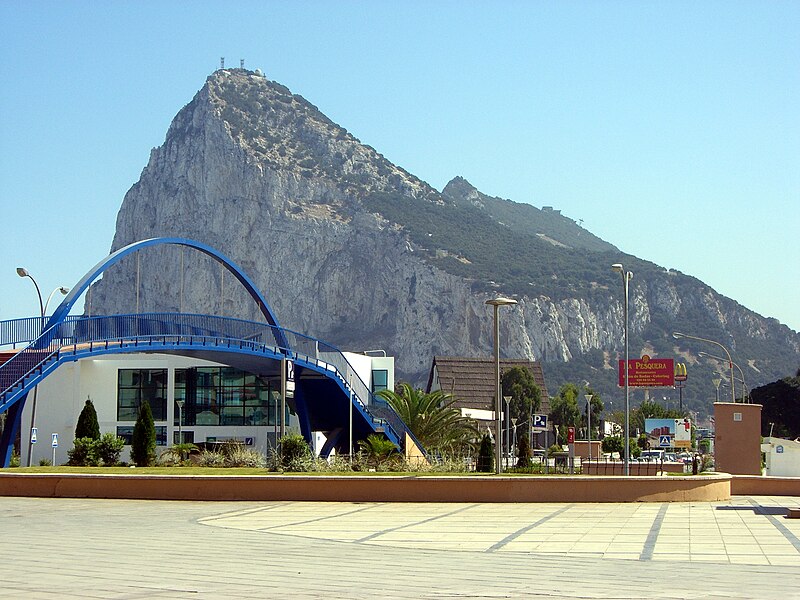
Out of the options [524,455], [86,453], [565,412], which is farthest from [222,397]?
[565,412]

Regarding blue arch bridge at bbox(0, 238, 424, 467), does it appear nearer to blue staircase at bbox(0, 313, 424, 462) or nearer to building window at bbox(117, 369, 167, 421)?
blue staircase at bbox(0, 313, 424, 462)

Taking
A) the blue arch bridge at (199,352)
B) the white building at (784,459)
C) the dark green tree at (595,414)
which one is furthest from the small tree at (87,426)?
the dark green tree at (595,414)

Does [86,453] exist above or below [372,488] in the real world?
above

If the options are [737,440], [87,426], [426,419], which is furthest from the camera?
[426,419]

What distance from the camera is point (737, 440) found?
35344 mm

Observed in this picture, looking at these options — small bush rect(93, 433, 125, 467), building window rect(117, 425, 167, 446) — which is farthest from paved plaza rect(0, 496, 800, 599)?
building window rect(117, 425, 167, 446)

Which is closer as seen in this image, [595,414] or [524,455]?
[524,455]

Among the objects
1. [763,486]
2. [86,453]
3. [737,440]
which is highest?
[737,440]

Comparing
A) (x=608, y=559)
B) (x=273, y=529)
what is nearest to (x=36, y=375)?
(x=273, y=529)

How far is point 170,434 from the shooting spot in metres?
64.8

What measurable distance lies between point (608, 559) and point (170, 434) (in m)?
53.5

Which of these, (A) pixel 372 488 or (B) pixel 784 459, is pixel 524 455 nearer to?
(A) pixel 372 488

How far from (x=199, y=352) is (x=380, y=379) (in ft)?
124

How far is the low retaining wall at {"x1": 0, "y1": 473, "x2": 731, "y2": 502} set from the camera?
2491 cm
